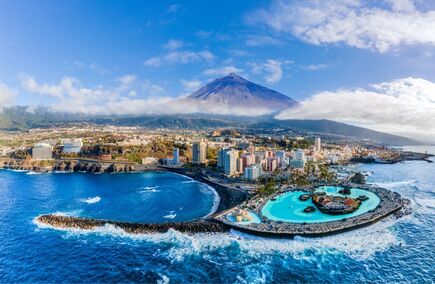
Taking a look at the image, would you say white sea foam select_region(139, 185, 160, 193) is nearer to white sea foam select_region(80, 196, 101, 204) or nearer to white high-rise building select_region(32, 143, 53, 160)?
white sea foam select_region(80, 196, 101, 204)

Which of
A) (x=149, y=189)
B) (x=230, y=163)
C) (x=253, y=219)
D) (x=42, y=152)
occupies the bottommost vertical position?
(x=149, y=189)

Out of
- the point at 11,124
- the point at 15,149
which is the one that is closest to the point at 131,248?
the point at 15,149

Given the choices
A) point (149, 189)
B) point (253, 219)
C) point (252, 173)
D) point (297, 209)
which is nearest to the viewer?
point (253, 219)

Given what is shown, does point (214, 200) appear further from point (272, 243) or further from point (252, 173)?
point (272, 243)

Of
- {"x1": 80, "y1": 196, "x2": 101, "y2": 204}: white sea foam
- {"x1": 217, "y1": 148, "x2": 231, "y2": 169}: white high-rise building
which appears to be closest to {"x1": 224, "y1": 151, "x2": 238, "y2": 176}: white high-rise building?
{"x1": 217, "y1": 148, "x2": 231, "y2": 169}: white high-rise building

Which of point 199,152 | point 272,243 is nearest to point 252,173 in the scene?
point 199,152

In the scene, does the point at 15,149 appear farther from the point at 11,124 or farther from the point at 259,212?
the point at 11,124

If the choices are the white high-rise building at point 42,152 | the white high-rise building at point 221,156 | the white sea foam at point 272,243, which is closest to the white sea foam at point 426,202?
→ the white sea foam at point 272,243
